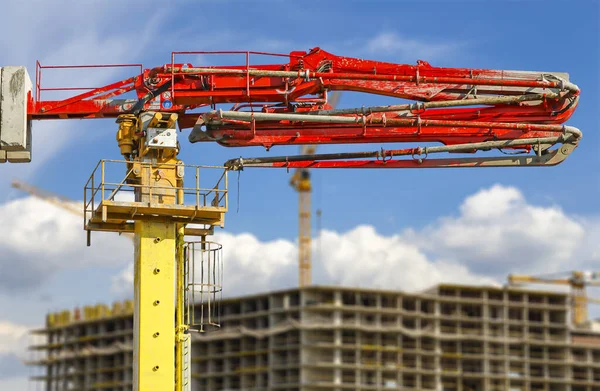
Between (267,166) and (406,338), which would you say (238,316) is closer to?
(406,338)

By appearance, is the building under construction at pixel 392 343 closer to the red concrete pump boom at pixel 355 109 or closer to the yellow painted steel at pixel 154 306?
the red concrete pump boom at pixel 355 109

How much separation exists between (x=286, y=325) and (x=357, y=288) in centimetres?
903

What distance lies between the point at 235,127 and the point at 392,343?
10254 cm

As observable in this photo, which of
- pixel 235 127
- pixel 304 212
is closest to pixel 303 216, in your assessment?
pixel 304 212

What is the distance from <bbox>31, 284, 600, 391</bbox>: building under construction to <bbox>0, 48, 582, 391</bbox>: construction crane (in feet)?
314

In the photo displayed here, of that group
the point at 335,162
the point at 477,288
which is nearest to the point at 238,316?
the point at 477,288

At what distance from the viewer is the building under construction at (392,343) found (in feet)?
428

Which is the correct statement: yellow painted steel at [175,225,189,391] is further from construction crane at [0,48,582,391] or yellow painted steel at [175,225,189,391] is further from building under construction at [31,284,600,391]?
building under construction at [31,284,600,391]

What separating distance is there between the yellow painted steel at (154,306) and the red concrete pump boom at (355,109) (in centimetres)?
359

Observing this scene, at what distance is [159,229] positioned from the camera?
29906mm

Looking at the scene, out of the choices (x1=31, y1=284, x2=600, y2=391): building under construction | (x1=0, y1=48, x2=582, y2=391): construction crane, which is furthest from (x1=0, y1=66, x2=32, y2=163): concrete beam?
(x1=31, y1=284, x2=600, y2=391): building under construction

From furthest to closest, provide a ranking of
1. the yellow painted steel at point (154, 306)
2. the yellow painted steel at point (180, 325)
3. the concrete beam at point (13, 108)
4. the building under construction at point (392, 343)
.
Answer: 1. the building under construction at point (392, 343)
2. the concrete beam at point (13, 108)
3. the yellow painted steel at point (180, 325)
4. the yellow painted steel at point (154, 306)

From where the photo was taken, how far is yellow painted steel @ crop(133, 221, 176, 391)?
28906 mm

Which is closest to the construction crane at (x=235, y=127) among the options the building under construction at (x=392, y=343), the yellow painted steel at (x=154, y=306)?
the yellow painted steel at (x=154, y=306)
